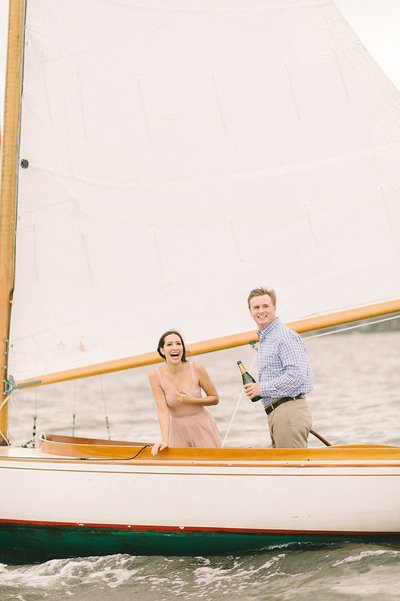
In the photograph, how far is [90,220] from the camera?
27.0 ft

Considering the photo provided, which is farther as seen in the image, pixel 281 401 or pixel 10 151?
pixel 10 151

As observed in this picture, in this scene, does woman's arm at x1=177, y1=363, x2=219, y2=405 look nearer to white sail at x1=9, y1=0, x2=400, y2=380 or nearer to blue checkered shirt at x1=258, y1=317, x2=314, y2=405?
blue checkered shirt at x1=258, y1=317, x2=314, y2=405

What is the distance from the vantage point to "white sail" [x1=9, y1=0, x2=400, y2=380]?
802 centimetres

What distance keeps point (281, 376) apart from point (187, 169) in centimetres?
230

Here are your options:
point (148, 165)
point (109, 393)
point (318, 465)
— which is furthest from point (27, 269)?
point (109, 393)

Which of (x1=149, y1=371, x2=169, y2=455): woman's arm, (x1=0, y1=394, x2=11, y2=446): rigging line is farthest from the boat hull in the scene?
(x1=0, y1=394, x2=11, y2=446): rigging line

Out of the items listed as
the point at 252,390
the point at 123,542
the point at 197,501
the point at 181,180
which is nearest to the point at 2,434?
the point at 123,542

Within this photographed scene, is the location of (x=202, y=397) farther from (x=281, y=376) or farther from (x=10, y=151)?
(x=10, y=151)

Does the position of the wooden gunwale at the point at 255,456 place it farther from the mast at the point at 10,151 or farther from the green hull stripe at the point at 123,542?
the mast at the point at 10,151

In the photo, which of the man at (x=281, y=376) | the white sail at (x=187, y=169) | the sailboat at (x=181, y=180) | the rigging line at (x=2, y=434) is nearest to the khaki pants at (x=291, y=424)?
the man at (x=281, y=376)

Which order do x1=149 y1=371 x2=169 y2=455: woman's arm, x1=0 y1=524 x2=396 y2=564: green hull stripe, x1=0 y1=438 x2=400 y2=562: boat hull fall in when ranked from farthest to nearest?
x1=149 y1=371 x2=169 y2=455: woman's arm → x1=0 y1=524 x2=396 y2=564: green hull stripe → x1=0 y1=438 x2=400 y2=562: boat hull

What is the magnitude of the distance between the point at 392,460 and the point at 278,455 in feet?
2.63

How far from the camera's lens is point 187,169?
8.25 metres

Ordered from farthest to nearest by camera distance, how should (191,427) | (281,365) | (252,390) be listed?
(191,427)
(281,365)
(252,390)
